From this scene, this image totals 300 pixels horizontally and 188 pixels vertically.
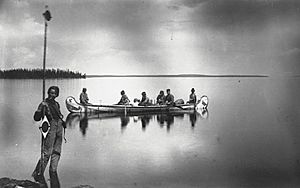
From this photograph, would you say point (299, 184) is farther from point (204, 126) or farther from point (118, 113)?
point (118, 113)

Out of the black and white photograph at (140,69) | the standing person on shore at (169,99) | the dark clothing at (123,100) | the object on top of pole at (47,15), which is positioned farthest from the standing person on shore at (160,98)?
the object on top of pole at (47,15)

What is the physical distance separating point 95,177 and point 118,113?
4035mm

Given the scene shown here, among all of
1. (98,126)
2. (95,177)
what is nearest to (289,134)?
(95,177)

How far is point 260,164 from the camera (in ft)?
14.3

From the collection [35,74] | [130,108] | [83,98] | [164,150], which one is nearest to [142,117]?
[130,108]

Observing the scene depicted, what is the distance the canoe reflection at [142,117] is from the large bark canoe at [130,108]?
108 millimetres

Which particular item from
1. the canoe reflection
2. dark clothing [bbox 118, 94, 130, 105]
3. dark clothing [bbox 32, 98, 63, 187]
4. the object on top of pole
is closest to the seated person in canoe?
the canoe reflection

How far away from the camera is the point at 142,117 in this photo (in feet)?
25.7

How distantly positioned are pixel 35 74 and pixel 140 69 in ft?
4.92

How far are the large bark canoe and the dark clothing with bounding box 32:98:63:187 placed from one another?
3.05 metres

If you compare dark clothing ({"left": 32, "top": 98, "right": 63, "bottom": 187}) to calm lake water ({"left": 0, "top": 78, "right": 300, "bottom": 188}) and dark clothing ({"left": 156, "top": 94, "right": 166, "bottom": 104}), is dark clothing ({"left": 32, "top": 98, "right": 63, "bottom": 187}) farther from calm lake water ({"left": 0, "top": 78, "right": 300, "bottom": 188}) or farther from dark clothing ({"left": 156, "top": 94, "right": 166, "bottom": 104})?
dark clothing ({"left": 156, "top": 94, "right": 166, "bottom": 104})

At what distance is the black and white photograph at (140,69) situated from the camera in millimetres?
3896

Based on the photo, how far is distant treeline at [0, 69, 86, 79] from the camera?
4180mm

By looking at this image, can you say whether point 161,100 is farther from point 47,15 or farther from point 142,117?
point 47,15
